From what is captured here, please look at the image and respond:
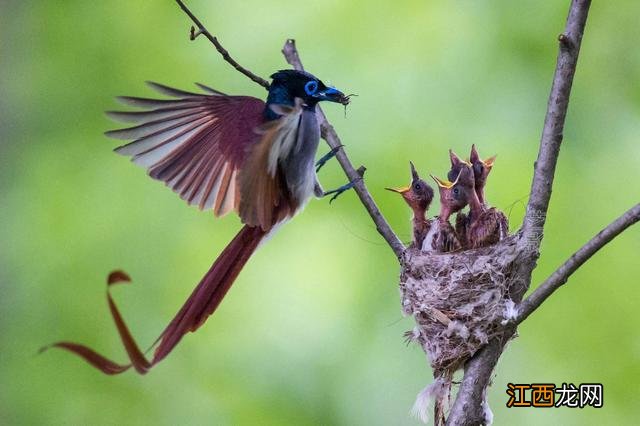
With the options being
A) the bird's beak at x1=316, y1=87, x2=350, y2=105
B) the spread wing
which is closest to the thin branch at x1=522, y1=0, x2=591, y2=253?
the bird's beak at x1=316, y1=87, x2=350, y2=105

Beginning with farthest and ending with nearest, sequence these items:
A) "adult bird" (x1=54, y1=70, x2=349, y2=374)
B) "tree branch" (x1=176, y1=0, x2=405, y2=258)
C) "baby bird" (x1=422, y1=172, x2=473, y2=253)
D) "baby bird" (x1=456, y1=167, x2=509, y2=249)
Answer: "baby bird" (x1=422, y1=172, x2=473, y2=253) < "baby bird" (x1=456, y1=167, x2=509, y2=249) < "tree branch" (x1=176, y1=0, x2=405, y2=258) < "adult bird" (x1=54, y1=70, x2=349, y2=374)

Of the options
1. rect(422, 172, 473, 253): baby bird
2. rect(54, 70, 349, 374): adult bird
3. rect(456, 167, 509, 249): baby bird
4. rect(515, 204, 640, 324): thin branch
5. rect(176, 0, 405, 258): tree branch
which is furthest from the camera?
rect(422, 172, 473, 253): baby bird

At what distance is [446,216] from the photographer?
4125mm

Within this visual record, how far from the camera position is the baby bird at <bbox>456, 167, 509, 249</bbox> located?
3.89 metres

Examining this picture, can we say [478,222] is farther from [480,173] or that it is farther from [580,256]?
[580,256]

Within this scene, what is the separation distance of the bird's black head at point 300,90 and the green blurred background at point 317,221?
1711 mm

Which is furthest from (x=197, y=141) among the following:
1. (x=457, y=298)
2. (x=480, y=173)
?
(x=480, y=173)

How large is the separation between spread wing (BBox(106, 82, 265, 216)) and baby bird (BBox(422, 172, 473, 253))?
1032 millimetres

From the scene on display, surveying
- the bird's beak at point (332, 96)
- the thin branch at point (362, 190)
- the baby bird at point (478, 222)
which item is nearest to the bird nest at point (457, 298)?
the baby bird at point (478, 222)

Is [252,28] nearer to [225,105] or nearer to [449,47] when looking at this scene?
[449,47]

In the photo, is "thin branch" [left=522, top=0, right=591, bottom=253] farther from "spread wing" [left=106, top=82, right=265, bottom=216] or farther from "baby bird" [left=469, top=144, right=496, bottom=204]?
"baby bird" [left=469, top=144, right=496, bottom=204]

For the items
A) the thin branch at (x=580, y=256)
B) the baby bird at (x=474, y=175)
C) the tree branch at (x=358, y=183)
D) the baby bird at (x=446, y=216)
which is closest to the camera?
the thin branch at (x=580, y=256)

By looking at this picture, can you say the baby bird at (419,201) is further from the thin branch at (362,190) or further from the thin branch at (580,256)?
the thin branch at (580,256)

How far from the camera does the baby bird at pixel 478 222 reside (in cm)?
389
